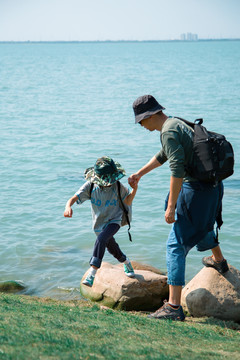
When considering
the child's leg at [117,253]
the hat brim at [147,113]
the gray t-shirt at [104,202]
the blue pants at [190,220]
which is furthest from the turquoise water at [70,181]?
the hat brim at [147,113]

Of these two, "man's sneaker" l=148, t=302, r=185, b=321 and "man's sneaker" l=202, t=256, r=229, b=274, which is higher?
"man's sneaker" l=202, t=256, r=229, b=274

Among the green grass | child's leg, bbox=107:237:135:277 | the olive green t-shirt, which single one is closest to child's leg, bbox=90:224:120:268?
child's leg, bbox=107:237:135:277

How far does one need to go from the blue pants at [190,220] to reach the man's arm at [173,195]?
0.15 metres

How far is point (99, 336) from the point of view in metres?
4.05

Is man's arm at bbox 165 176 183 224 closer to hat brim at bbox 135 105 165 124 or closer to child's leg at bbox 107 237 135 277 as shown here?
hat brim at bbox 135 105 165 124

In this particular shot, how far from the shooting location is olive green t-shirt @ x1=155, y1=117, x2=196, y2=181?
4793mm

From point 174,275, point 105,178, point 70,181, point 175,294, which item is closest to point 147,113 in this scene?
point 105,178

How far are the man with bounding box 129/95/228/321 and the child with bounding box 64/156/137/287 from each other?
66 cm

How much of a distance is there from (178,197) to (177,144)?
22.1 inches

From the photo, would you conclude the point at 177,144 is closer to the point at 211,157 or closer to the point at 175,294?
the point at 211,157

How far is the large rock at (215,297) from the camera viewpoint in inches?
229

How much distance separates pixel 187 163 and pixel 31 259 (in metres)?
4.71

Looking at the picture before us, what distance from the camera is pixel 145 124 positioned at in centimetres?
514

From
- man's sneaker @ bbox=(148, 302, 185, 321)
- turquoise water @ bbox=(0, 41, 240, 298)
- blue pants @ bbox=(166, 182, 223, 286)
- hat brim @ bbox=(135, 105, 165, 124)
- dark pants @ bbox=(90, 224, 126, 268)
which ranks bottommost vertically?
turquoise water @ bbox=(0, 41, 240, 298)
